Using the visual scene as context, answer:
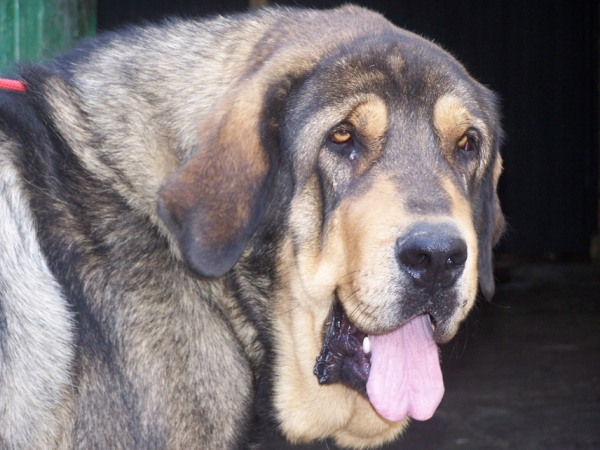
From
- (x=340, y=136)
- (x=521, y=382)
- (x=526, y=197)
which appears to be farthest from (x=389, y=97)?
(x=526, y=197)

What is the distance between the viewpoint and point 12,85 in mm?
2635

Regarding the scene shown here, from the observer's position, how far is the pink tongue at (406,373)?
8.82 feet

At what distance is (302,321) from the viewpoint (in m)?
2.75

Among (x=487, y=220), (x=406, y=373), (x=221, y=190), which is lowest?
(x=406, y=373)

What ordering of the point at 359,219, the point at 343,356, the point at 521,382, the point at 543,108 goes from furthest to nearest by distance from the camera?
1. the point at 543,108
2. the point at 521,382
3. the point at 343,356
4. the point at 359,219

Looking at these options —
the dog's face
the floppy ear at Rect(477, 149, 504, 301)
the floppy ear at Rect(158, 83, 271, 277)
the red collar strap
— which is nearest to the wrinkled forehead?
the dog's face

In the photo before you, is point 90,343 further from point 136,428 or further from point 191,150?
point 191,150

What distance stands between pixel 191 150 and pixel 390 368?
3.31ft

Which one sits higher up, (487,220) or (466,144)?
(466,144)

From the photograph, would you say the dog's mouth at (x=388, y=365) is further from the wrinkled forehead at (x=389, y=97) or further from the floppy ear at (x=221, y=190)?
the wrinkled forehead at (x=389, y=97)

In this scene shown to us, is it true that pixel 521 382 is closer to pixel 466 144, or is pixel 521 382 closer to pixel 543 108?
pixel 466 144

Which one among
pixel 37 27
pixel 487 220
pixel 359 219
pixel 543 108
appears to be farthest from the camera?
pixel 543 108

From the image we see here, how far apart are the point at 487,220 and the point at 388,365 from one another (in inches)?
32.6

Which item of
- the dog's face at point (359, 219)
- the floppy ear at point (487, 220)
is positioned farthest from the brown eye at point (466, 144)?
the floppy ear at point (487, 220)
